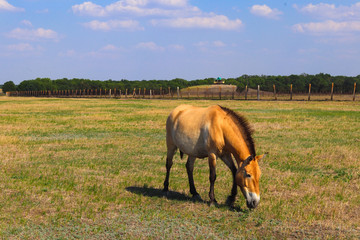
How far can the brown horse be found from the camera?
7215 mm

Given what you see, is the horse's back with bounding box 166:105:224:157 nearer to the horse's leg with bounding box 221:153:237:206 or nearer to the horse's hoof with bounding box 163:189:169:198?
the horse's leg with bounding box 221:153:237:206

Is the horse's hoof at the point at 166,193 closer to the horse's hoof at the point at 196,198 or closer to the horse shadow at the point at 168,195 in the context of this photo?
the horse shadow at the point at 168,195

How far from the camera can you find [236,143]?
7.69 m

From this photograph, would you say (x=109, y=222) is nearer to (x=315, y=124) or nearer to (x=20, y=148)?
(x=20, y=148)

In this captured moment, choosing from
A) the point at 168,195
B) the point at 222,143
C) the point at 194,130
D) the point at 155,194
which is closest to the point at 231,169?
the point at 222,143

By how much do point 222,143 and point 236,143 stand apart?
0.32 m

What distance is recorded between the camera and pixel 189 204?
835cm

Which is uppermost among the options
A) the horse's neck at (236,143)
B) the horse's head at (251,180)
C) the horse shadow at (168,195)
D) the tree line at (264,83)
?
the tree line at (264,83)

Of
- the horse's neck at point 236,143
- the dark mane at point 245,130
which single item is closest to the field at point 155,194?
the horse's neck at point 236,143

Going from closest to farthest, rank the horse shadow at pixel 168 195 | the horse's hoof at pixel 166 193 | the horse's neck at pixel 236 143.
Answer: the horse's neck at pixel 236 143 → the horse shadow at pixel 168 195 → the horse's hoof at pixel 166 193

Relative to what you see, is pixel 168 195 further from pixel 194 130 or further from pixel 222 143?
pixel 222 143

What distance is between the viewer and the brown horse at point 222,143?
721 cm

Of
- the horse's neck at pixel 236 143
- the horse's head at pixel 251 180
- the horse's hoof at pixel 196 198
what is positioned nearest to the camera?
the horse's head at pixel 251 180

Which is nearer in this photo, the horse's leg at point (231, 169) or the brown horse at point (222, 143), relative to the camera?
the brown horse at point (222, 143)
